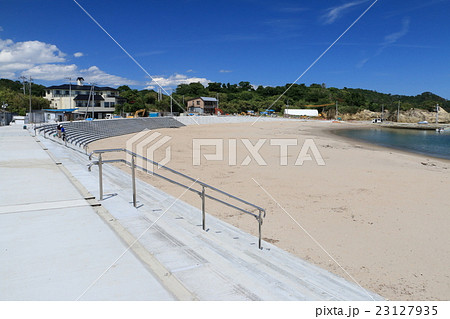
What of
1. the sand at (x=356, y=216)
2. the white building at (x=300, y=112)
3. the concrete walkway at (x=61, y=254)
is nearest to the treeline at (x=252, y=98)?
the white building at (x=300, y=112)

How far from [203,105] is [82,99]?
33.1 m

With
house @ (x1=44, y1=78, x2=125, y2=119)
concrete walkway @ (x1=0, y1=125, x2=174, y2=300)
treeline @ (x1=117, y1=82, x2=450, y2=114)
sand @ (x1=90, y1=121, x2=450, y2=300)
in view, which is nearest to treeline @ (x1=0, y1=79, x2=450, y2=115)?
treeline @ (x1=117, y1=82, x2=450, y2=114)

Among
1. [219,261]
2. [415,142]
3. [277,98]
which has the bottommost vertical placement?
[219,261]

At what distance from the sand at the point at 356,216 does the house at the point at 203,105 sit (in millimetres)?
70905

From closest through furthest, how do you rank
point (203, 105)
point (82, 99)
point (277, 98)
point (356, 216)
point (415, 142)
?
point (356, 216), point (415, 142), point (82, 99), point (203, 105), point (277, 98)

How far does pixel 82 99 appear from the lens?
6316 cm

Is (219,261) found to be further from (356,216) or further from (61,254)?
(356,216)

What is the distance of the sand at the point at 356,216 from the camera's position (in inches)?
241

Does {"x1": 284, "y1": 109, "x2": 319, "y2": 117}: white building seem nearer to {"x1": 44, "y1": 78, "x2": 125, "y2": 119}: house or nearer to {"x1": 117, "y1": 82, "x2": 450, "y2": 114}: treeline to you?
{"x1": 117, "y1": 82, "x2": 450, "y2": 114}: treeline

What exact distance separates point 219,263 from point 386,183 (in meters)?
12.0

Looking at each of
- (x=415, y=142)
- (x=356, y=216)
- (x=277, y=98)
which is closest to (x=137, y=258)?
(x=356, y=216)

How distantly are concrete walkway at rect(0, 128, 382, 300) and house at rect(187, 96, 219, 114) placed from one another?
266 ft

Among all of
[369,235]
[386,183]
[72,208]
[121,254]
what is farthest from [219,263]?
[386,183]

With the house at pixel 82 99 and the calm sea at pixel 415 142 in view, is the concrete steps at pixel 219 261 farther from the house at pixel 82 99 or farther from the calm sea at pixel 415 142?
the house at pixel 82 99
